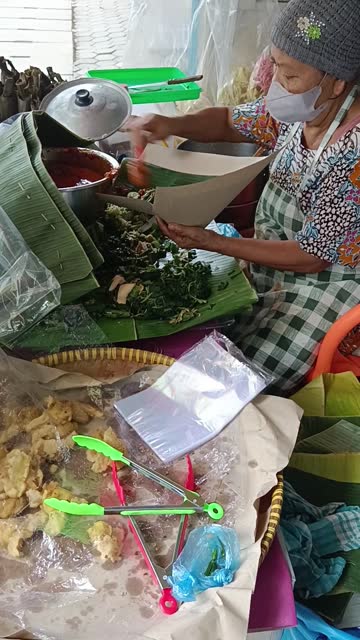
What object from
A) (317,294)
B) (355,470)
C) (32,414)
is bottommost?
(355,470)

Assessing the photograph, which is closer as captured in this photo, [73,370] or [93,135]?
[73,370]

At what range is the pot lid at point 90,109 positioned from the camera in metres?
1.53

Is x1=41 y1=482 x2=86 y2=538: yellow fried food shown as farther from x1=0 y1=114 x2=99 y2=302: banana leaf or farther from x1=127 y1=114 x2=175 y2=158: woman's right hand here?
x1=127 y1=114 x2=175 y2=158: woman's right hand

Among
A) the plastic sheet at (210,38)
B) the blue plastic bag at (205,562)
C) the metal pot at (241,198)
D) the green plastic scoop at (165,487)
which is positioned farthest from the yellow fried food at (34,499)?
the plastic sheet at (210,38)

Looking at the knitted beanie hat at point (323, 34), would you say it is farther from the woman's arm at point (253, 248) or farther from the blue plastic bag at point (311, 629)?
the blue plastic bag at point (311, 629)

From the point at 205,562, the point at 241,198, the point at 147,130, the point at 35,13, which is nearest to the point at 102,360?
the point at 205,562

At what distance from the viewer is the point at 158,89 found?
217 centimetres

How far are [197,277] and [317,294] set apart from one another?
38cm

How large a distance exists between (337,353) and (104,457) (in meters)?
0.85

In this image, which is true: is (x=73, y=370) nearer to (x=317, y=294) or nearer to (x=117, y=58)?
(x=317, y=294)

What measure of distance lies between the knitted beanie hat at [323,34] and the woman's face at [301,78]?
2 centimetres

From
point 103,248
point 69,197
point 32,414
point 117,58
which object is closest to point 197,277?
point 103,248

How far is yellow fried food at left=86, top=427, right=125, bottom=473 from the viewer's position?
41.0 inches

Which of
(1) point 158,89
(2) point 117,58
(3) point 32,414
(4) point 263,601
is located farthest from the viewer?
(2) point 117,58
